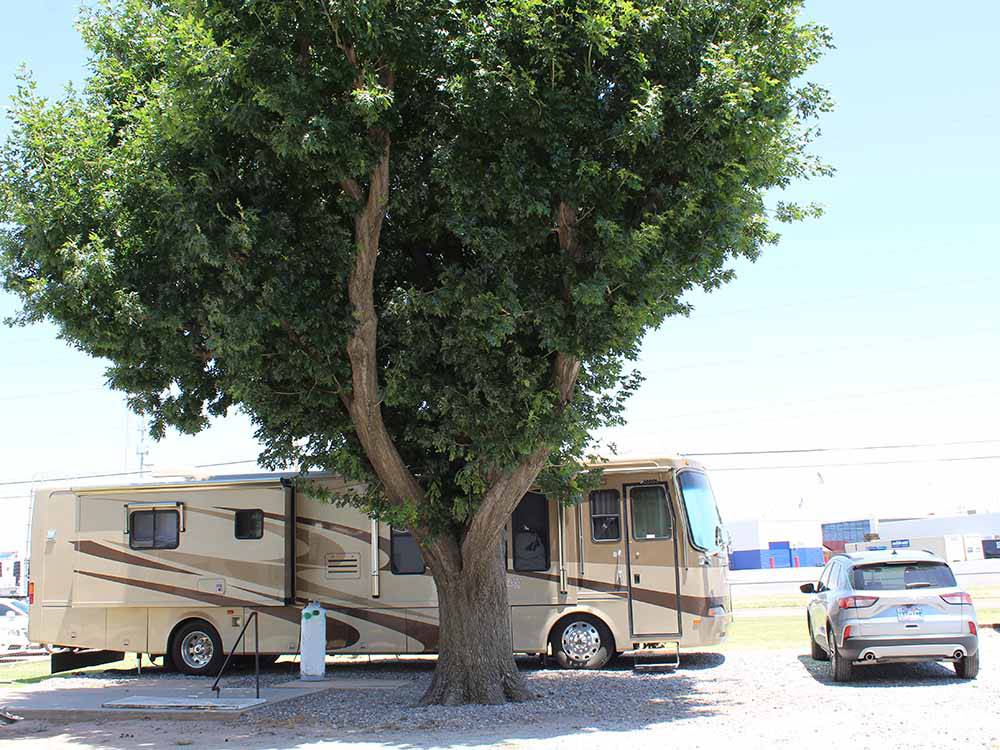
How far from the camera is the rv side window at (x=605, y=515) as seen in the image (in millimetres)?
15055

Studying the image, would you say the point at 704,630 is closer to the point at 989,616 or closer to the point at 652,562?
the point at 652,562

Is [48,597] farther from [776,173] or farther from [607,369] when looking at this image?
[776,173]

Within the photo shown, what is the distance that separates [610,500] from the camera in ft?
49.7

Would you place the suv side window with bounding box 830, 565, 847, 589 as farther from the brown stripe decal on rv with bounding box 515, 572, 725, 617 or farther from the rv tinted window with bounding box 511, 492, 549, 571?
the rv tinted window with bounding box 511, 492, 549, 571

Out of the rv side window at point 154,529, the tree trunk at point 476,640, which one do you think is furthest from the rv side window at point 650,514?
the rv side window at point 154,529

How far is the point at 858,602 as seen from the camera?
39.5 ft

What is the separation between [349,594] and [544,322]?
7.32 m

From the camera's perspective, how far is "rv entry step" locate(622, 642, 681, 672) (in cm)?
1430

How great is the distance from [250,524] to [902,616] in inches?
395

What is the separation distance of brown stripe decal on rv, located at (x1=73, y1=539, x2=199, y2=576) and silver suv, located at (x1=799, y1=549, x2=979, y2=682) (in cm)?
1028

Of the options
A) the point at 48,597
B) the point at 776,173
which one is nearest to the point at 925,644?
the point at 776,173

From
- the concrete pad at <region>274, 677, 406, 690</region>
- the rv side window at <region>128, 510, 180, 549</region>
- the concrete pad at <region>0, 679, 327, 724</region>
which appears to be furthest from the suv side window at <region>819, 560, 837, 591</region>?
the rv side window at <region>128, 510, 180, 549</region>

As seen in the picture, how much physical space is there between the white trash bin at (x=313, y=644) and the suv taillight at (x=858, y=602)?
7.49 meters

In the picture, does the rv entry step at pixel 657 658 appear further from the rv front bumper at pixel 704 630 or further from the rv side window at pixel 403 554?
the rv side window at pixel 403 554
